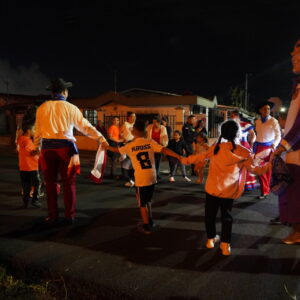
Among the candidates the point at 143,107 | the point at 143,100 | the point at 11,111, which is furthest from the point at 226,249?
the point at 11,111

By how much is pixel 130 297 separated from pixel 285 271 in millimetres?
1715

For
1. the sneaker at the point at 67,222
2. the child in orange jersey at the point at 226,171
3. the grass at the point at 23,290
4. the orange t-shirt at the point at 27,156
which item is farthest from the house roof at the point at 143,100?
the grass at the point at 23,290

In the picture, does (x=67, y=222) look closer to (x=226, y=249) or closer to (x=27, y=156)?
(x=27, y=156)

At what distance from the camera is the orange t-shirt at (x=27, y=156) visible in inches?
222

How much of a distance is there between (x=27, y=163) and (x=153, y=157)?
2793 millimetres

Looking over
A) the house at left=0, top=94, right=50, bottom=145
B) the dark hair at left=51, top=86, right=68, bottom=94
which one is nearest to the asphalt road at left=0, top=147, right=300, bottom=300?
the dark hair at left=51, top=86, right=68, bottom=94

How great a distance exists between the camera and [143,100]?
16422 mm

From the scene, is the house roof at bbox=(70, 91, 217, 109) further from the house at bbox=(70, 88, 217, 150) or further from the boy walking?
the boy walking

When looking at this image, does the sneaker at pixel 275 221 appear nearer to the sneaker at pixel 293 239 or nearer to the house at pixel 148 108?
the sneaker at pixel 293 239

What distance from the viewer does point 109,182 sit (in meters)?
8.18

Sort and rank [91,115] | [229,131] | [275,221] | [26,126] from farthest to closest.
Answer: [91,115] < [26,126] < [275,221] < [229,131]

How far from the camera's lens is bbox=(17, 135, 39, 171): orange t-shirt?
5.63 metres

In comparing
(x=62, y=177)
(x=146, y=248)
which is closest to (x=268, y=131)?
(x=146, y=248)

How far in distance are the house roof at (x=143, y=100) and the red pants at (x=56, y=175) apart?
11.5 metres
